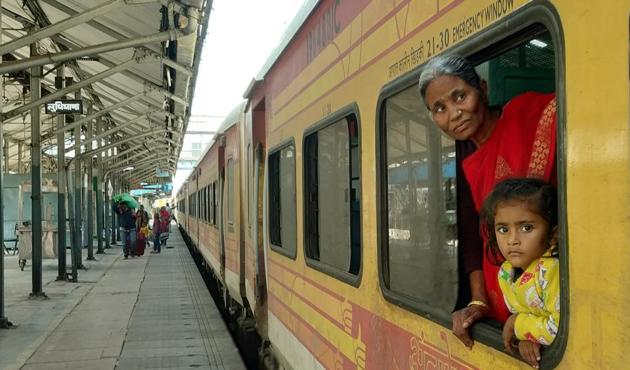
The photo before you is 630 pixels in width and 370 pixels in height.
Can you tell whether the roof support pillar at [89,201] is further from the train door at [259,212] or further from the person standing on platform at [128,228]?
the train door at [259,212]

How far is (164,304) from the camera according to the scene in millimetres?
10727

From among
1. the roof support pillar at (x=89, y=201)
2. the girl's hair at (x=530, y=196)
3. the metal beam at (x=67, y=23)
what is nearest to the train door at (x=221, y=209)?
the metal beam at (x=67, y=23)

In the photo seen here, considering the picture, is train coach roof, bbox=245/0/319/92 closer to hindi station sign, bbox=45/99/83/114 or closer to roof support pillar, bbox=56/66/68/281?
hindi station sign, bbox=45/99/83/114

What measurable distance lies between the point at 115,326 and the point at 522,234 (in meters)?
8.02

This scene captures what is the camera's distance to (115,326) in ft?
28.9

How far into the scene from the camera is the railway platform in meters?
6.87

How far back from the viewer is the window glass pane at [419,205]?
2.17 m

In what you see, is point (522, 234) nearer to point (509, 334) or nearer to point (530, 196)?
point (530, 196)

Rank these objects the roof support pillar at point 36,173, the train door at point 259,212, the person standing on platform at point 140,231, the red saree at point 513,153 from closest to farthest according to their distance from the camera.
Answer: the red saree at point 513,153, the train door at point 259,212, the roof support pillar at point 36,173, the person standing on platform at point 140,231

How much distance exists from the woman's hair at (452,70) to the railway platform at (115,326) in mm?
4999

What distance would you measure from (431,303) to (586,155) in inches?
38.6

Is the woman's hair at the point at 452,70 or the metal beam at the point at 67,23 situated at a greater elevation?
the metal beam at the point at 67,23

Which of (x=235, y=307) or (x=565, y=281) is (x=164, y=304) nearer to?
(x=235, y=307)

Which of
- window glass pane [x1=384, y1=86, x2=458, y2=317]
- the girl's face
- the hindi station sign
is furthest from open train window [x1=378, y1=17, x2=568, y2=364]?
the hindi station sign
